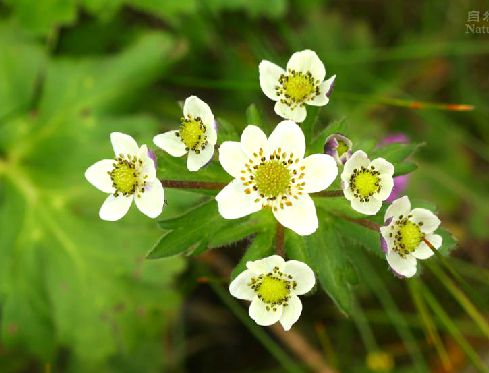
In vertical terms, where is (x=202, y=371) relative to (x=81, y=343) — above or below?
below

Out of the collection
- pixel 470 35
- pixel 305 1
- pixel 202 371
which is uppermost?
pixel 305 1

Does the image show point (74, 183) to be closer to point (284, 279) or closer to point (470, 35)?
point (284, 279)

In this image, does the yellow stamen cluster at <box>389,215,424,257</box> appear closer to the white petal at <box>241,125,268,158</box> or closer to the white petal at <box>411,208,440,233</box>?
the white petal at <box>411,208,440,233</box>

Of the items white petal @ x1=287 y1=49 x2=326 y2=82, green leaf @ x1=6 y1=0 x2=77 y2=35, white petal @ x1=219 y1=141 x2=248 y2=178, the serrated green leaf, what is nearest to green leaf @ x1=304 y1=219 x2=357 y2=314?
the serrated green leaf

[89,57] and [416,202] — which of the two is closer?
[416,202]

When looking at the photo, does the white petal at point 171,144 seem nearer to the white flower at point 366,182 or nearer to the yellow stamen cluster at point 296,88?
the yellow stamen cluster at point 296,88

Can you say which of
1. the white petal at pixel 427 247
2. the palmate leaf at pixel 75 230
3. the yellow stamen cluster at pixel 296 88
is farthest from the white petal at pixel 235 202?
the palmate leaf at pixel 75 230

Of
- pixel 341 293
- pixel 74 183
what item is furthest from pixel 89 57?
pixel 341 293
